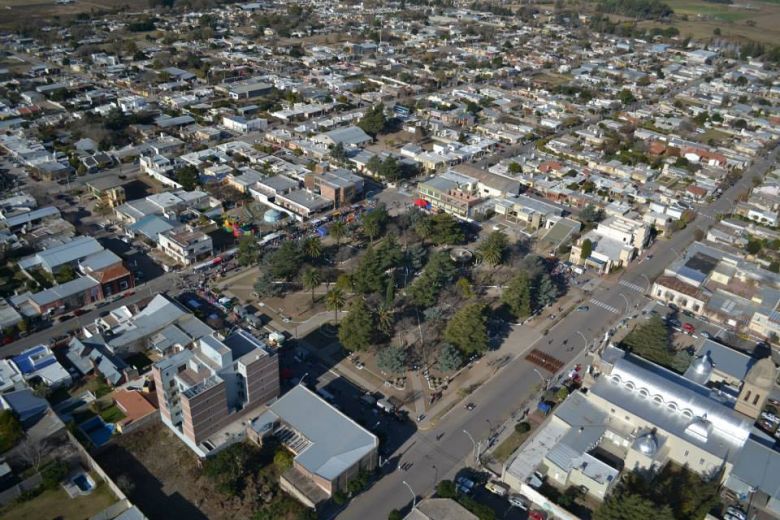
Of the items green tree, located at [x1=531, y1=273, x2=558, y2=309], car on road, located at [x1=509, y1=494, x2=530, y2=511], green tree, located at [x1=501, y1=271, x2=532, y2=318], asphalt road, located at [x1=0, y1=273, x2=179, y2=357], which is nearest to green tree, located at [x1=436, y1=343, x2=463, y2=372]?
green tree, located at [x1=501, y1=271, x2=532, y2=318]

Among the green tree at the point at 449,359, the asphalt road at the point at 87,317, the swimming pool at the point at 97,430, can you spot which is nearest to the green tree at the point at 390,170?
the asphalt road at the point at 87,317

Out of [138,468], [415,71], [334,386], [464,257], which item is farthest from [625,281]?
[415,71]

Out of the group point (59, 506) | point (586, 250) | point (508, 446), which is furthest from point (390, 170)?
point (59, 506)

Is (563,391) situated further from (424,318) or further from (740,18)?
(740,18)

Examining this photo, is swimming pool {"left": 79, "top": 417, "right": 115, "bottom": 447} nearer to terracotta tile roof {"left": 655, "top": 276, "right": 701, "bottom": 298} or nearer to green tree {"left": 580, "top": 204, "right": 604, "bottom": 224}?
terracotta tile roof {"left": 655, "top": 276, "right": 701, "bottom": 298}

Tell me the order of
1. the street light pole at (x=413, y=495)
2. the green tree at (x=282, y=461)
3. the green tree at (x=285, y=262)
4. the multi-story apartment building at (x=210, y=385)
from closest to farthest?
1. the street light pole at (x=413, y=495)
2. the green tree at (x=282, y=461)
3. the multi-story apartment building at (x=210, y=385)
4. the green tree at (x=285, y=262)

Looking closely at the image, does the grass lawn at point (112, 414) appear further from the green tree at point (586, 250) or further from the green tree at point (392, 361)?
the green tree at point (586, 250)
